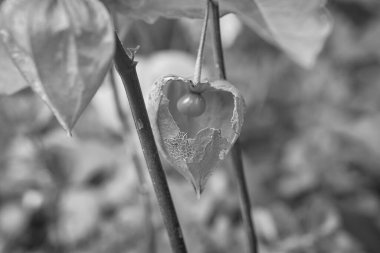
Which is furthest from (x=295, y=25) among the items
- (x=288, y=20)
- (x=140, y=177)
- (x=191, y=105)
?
(x=140, y=177)

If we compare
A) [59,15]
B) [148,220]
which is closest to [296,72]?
[148,220]

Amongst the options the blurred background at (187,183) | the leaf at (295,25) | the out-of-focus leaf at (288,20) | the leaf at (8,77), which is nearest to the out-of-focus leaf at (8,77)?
the leaf at (8,77)

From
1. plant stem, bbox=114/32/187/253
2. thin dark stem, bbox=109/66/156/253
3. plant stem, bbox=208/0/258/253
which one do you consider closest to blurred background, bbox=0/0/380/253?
thin dark stem, bbox=109/66/156/253

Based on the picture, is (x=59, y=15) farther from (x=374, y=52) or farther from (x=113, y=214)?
(x=374, y=52)

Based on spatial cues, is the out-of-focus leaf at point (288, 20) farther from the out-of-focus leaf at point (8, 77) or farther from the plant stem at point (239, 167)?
the out-of-focus leaf at point (8, 77)

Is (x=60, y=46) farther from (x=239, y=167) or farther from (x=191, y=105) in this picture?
(x=239, y=167)
